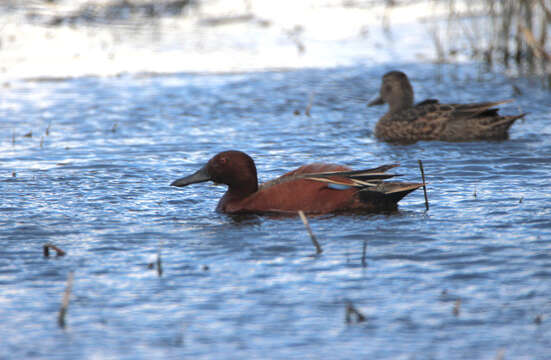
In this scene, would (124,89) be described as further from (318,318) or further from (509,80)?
(318,318)

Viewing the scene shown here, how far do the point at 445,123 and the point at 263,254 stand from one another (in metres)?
5.62

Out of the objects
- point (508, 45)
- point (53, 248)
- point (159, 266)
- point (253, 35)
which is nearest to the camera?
point (159, 266)

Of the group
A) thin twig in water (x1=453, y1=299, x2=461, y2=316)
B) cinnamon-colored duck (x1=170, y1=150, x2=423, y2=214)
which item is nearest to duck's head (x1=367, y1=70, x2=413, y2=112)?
cinnamon-colored duck (x1=170, y1=150, x2=423, y2=214)

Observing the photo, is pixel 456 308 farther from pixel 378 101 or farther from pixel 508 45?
pixel 508 45

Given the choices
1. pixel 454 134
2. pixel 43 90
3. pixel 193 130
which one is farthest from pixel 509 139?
pixel 43 90

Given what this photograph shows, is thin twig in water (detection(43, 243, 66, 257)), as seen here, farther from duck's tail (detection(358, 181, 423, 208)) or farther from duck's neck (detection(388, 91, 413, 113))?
duck's neck (detection(388, 91, 413, 113))

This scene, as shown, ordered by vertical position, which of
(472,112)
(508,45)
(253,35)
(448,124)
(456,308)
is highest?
(253,35)

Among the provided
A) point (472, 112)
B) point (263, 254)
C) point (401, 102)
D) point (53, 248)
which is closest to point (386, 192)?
point (263, 254)

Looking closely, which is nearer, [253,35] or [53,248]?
[53,248]

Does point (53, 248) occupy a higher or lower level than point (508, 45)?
lower

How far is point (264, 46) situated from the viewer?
68.1 feet

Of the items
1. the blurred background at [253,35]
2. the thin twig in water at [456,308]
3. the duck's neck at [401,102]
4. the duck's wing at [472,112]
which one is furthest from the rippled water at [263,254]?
the blurred background at [253,35]

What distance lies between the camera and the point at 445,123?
1153cm

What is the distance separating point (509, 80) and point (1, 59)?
10.7 metres
